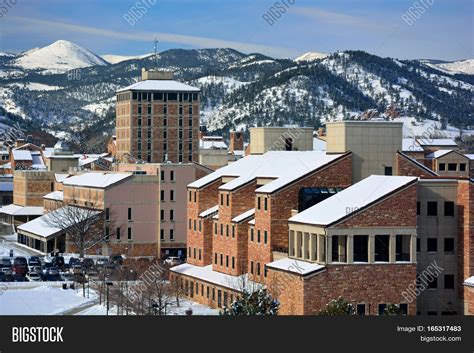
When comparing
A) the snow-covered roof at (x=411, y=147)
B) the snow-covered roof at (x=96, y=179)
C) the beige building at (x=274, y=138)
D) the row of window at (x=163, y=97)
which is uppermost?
the row of window at (x=163, y=97)

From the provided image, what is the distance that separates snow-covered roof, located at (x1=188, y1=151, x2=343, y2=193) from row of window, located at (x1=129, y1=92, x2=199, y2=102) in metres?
76.4

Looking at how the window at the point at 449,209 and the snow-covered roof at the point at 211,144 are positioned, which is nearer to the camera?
the window at the point at 449,209

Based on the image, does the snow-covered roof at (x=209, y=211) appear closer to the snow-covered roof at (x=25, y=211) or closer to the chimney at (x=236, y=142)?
the snow-covered roof at (x=25, y=211)

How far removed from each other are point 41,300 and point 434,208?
21.2 meters

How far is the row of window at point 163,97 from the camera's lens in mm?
153375

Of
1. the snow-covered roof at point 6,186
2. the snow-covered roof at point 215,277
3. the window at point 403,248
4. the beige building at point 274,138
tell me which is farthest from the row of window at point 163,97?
the window at point 403,248

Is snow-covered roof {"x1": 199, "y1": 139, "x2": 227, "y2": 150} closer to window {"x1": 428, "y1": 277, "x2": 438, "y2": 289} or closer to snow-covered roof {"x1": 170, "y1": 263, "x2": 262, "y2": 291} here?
snow-covered roof {"x1": 170, "y1": 263, "x2": 262, "y2": 291}

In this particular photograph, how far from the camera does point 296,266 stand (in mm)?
55062

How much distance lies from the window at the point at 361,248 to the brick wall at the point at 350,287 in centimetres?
54

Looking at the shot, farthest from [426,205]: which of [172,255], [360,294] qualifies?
[172,255]

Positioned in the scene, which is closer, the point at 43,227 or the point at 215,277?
the point at 215,277

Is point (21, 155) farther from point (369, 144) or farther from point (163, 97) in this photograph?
point (369, 144)

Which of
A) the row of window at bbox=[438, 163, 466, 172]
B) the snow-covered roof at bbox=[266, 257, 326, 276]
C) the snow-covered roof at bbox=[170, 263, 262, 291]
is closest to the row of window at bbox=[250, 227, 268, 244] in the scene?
the snow-covered roof at bbox=[170, 263, 262, 291]

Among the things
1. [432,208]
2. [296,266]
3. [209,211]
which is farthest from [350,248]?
[209,211]
